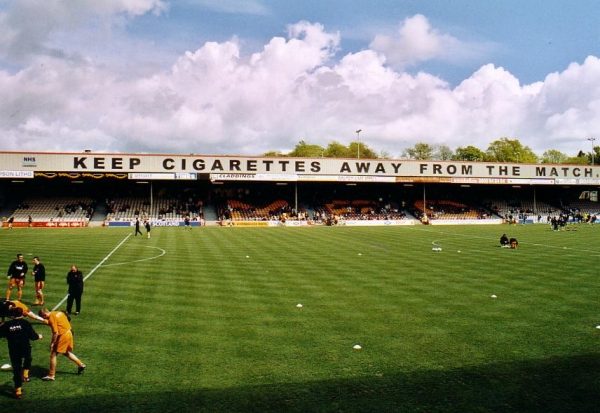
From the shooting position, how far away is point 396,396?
26.6 ft

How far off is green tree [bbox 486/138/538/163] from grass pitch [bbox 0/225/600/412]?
10808 cm

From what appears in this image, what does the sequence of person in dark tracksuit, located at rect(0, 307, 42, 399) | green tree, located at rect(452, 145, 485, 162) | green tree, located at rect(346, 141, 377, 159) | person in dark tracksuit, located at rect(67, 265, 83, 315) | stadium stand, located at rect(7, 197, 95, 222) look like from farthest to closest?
green tree, located at rect(346, 141, 377, 159) < green tree, located at rect(452, 145, 485, 162) < stadium stand, located at rect(7, 197, 95, 222) < person in dark tracksuit, located at rect(67, 265, 83, 315) < person in dark tracksuit, located at rect(0, 307, 42, 399)

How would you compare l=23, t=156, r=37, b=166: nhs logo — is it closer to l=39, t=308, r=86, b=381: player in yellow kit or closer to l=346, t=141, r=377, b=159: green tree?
l=39, t=308, r=86, b=381: player in yellow kit

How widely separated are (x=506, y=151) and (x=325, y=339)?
12403cm

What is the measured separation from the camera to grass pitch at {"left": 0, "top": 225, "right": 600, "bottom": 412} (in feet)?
26.5

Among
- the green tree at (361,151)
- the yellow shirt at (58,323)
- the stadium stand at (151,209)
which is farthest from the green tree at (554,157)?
the yellow shirt at (58,323)

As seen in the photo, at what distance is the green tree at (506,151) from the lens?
398 feet

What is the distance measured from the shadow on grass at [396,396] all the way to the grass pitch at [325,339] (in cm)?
4

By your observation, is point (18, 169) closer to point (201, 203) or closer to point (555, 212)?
point (201, 203)

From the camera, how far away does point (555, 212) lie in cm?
7062

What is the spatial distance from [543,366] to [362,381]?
3886mm

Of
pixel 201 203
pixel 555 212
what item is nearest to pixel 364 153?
pixel 555 212

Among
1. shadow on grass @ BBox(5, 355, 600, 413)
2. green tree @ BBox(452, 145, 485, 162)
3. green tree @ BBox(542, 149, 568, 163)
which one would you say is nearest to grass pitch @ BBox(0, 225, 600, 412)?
shadow on grass @ BBox(5, 355, 600, 413)

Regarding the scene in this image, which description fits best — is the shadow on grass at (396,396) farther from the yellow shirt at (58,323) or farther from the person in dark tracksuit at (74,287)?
the person in dark tracksuit at (74,287)
